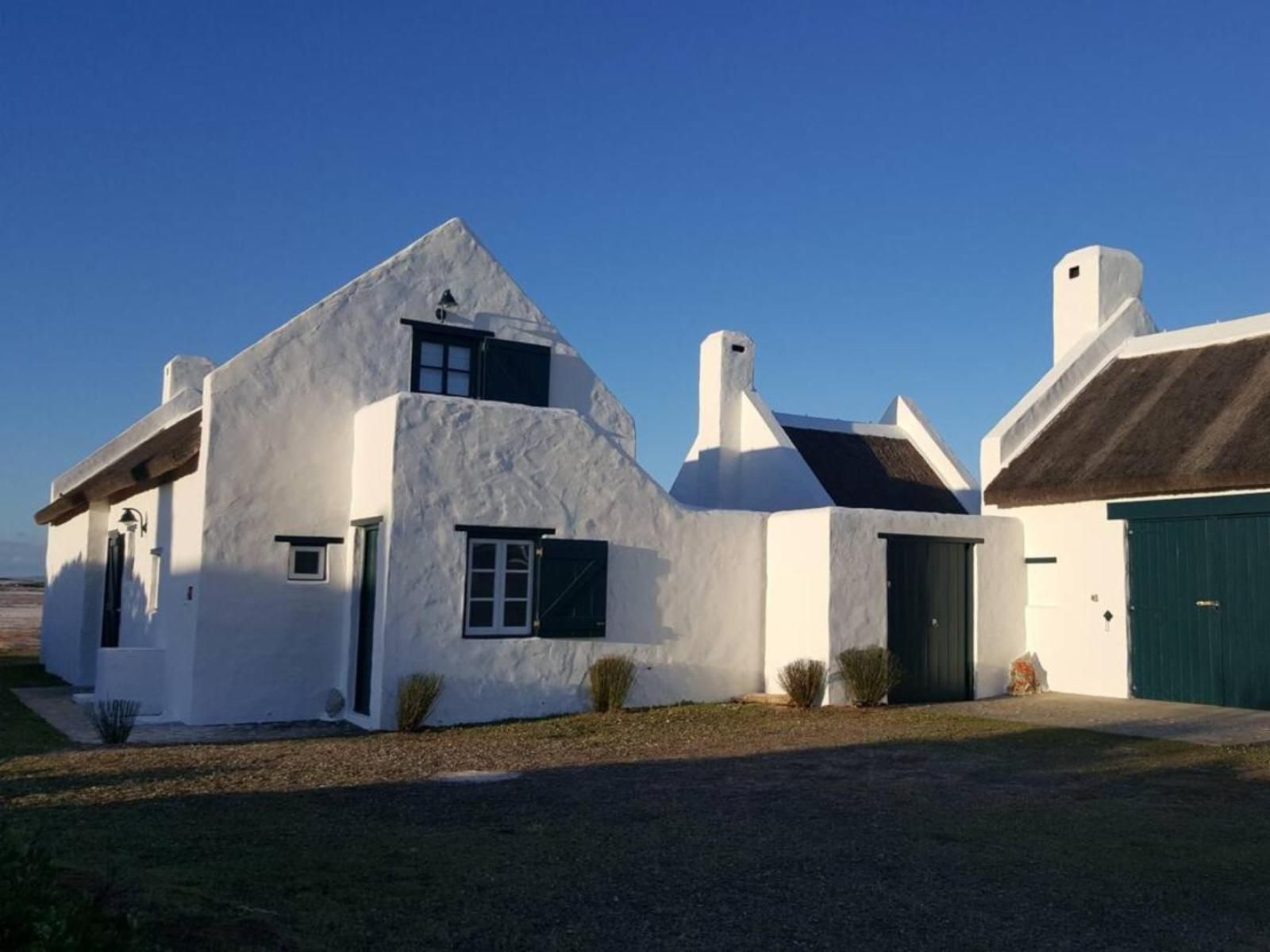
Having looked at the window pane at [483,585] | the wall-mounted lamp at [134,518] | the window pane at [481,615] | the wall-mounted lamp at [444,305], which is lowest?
the window pane at [481,615]

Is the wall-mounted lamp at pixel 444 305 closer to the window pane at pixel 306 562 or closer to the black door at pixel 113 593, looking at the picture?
the window pane at pixel 306 562

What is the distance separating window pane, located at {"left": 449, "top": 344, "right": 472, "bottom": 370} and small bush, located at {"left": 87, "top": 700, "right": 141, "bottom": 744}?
19.7ft

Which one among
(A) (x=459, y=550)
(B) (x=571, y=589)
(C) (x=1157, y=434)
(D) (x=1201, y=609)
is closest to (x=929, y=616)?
(D) (x=1201, y=609)

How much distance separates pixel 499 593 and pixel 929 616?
602cm

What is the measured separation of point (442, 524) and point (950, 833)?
7.22 meters

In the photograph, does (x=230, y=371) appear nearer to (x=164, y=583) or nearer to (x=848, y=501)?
(x=164, y=583)

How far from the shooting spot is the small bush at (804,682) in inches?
546

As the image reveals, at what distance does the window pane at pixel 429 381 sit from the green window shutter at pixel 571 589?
120 inches

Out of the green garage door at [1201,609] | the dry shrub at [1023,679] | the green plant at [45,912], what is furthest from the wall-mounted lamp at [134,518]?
the green garage door at [1201,609]

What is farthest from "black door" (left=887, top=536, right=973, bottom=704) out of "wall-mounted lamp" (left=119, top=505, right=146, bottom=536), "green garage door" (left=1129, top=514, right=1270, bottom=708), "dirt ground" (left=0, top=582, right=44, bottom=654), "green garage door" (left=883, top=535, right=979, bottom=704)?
"dirt ground" (left=0, top=582, right=44, bottom=654)

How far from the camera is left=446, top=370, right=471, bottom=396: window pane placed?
49.9 feet

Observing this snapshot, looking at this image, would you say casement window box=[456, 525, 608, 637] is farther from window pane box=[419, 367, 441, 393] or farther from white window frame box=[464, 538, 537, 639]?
window pane box=[419, 367, 441, 393]

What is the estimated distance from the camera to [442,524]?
12.8 metres

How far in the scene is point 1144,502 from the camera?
14406mm
